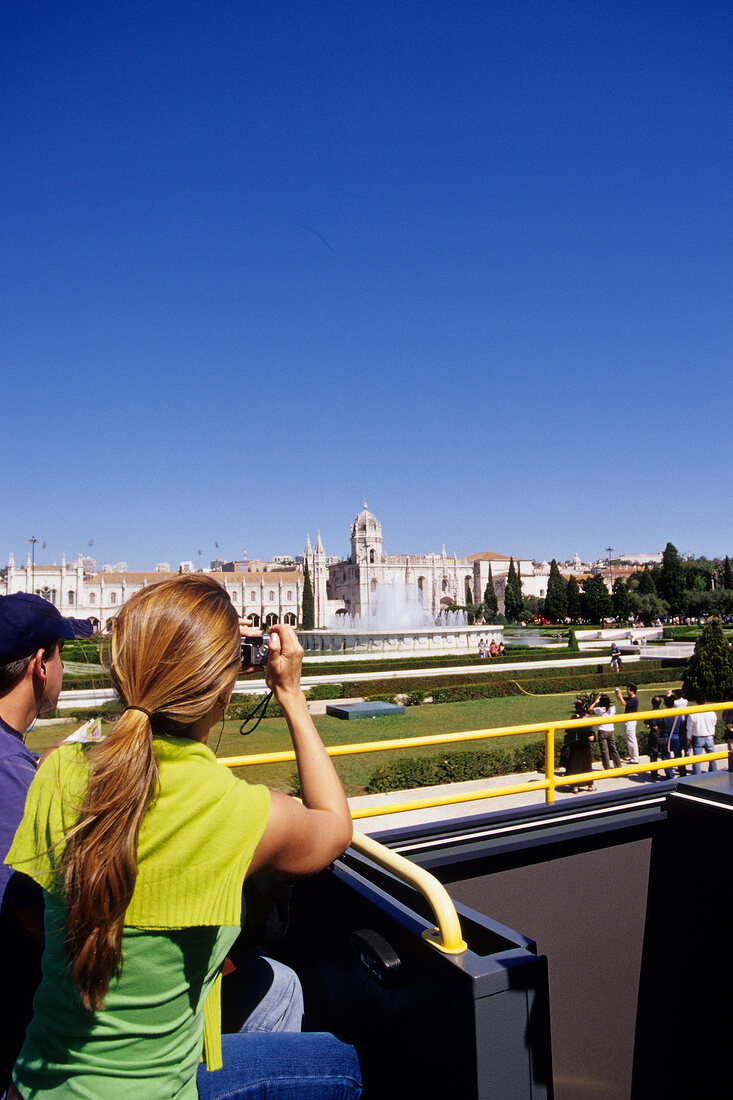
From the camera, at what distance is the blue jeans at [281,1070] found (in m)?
1.42

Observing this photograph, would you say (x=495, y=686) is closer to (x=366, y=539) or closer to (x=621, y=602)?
(x=621, y=602)

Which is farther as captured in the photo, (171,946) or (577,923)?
(577,923)

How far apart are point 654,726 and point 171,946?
9937 mm

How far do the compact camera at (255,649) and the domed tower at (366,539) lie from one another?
8981 centimetres

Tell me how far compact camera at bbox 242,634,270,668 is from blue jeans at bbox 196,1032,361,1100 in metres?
0.76

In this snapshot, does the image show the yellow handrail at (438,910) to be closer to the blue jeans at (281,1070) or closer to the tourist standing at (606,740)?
the blue jeans at (281,1070)

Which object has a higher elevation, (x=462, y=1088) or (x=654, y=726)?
(x=462, y=1088)

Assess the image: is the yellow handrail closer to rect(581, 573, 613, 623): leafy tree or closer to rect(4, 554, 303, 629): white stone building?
rect(581, 573, 613, 623): leafy tree

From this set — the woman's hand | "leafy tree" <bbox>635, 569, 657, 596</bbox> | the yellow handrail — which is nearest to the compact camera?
the woman's hand

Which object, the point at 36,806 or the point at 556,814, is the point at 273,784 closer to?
the point at 556,814

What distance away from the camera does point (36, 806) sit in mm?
1286

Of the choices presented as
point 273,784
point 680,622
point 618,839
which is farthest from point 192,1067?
point 680,622

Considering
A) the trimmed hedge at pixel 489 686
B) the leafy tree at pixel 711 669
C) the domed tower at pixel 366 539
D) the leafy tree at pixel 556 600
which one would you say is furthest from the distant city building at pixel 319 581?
the leafy tree at pixel 711 669

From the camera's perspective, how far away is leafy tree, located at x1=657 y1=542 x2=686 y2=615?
6088 centimetres
